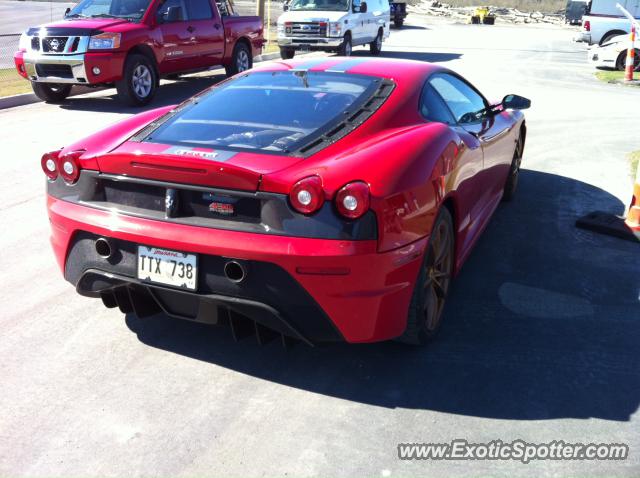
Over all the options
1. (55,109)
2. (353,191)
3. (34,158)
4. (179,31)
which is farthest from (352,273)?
(179,31)

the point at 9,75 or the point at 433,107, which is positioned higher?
the point at 433,107

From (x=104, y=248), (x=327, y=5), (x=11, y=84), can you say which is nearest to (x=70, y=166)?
(x=104, y=248)

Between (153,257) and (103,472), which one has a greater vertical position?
(153,257)

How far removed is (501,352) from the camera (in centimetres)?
381

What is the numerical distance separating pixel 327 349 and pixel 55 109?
904 cm

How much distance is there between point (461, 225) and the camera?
13.7 feet

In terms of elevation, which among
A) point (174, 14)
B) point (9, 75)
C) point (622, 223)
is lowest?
point (9, 75)

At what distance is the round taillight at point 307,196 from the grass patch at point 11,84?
1077 cm

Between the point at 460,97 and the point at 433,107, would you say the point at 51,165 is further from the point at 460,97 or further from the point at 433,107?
the point at 460,97

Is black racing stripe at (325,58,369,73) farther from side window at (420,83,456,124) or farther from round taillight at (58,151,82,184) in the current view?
round taillight at (58,151,82,184)

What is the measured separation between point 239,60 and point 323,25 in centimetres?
537

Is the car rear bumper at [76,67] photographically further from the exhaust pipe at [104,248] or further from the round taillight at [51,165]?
the exhaust pipe at [104,248]

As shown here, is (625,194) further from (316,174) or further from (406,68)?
(316,174)

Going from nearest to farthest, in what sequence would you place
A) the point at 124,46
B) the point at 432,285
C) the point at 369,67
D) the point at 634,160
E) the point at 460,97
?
the point at 432,285 → the point at 369,67 → the point at 460,97 → the point at 634,160 → the point at 124,46
